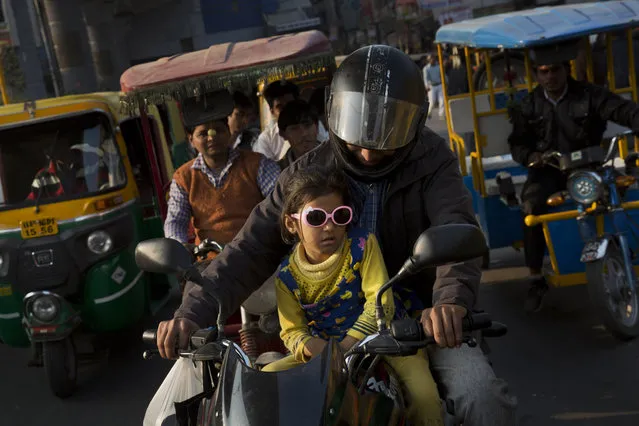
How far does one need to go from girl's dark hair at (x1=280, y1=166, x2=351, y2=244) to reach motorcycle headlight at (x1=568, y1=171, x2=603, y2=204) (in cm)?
348

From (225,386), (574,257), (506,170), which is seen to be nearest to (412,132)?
(225,386)

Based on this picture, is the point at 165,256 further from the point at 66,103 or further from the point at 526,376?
the point at 66,103

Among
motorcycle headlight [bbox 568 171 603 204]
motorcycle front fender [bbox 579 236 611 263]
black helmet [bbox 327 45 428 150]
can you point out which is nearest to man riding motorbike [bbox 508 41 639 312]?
motorcycle headlight [bbox 568 171 603 204]

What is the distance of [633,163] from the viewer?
6.62 meters

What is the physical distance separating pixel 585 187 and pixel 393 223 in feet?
10.8

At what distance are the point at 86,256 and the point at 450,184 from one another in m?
4.00

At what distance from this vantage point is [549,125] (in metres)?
6.94

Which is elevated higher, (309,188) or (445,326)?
(309,188)

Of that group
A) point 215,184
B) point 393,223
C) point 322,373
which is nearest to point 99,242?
point 215,184

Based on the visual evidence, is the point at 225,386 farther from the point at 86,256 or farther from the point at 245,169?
the point at 86,256

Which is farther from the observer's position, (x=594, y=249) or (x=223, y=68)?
(x=594, y=249)

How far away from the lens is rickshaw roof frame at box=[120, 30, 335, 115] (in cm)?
584

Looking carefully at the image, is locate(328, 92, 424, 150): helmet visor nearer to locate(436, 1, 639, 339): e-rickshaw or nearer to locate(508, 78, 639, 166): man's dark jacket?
locate(436, 1, 639, 339): e-rickshaw

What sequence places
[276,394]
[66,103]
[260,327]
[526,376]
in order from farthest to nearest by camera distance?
[66,103]
[526,376]
[260,327]
[276,394]
